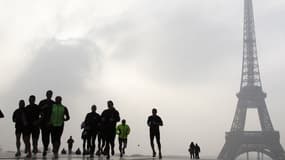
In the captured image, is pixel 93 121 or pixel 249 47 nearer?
pixel 93 121

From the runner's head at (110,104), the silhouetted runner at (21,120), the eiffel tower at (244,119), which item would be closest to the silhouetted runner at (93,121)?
the runner's head at (110,104)

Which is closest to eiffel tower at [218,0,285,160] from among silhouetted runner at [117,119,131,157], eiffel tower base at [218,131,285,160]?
eiffel tower base at [218,131,285,160]

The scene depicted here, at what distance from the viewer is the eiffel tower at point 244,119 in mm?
74875

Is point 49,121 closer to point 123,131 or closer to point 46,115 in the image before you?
point 46,115

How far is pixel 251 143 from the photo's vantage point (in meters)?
76.4

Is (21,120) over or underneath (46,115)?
underneath

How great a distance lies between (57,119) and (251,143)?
227ft

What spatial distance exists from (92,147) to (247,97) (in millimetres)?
70158

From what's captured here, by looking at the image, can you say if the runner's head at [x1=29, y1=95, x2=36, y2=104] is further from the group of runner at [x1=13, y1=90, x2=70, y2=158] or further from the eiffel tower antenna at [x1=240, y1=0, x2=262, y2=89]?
the eiffel tower antenna at [x1=240, y1=0, x2=262, y2=89]

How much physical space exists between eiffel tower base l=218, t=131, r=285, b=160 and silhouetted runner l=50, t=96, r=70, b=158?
65.3 meters

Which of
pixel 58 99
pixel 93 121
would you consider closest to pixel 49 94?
pixel 58 99

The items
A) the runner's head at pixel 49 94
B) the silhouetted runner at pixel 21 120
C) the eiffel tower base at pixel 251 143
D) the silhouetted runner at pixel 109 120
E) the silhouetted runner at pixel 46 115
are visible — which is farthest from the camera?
the eiffel tower base at pixel 251 143

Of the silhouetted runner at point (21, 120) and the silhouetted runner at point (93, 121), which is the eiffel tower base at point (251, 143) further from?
the silhouetted runner at point (21, 120)

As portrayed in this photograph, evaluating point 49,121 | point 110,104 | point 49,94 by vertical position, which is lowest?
point 49,121
